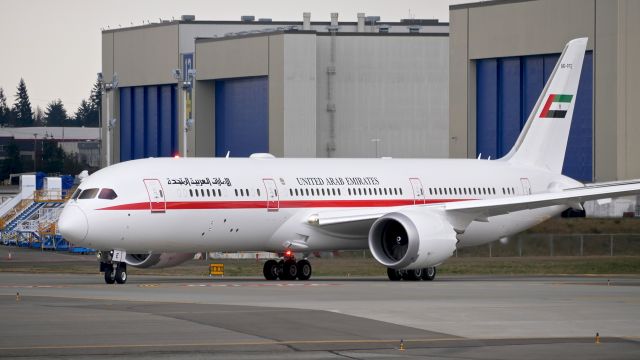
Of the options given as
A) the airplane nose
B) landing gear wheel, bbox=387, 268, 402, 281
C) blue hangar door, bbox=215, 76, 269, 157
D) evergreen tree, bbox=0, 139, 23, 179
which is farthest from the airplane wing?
evergreen tree, bbox=0, 139, 23, 179

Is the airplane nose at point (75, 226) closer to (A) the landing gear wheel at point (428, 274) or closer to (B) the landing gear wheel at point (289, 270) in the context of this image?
(B) the landing gear wheel at point (289, 270)

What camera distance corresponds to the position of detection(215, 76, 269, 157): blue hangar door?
4301 inches

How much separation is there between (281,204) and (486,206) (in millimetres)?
6849

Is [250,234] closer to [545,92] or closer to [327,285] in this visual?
[327,285]

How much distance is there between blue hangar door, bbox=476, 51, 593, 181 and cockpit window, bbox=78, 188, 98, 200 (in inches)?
1975

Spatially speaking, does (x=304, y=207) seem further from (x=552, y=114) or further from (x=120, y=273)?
(x=552, y=114)

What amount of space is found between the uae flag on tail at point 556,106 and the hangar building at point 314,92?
5183cm

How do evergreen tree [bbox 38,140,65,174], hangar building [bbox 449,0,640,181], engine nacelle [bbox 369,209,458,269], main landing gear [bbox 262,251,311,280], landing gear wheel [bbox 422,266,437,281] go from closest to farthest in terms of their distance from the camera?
1. engine nacelle [bbox 369,209,458,269]
2. landing gear wheel [bbox 422,266,437,281]
3. main landing gear [bbox 262,251,311,280]
4. hangar building [bbox 449,0,640,181]
5. evergreen tree [bbox 38,140,65,174]

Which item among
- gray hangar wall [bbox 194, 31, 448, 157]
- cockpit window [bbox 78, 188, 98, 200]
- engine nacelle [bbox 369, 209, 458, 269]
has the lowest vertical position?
engine nacelle [bbox 369, 209, 458, 269]

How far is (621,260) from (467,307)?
2772cm

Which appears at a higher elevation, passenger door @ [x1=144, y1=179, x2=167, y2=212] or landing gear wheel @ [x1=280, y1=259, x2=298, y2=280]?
passenger door @ [x1=144, y1=179, x2=167, y2=212]

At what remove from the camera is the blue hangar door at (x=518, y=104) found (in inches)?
3408

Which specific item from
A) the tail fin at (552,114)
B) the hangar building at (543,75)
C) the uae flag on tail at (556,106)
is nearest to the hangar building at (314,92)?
the hangar building at (543,75)

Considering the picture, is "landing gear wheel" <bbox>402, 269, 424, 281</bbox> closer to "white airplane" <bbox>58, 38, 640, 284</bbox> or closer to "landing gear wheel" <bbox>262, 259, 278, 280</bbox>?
"white airplane" <bbox>58, 38, 640, 284</bbox>
